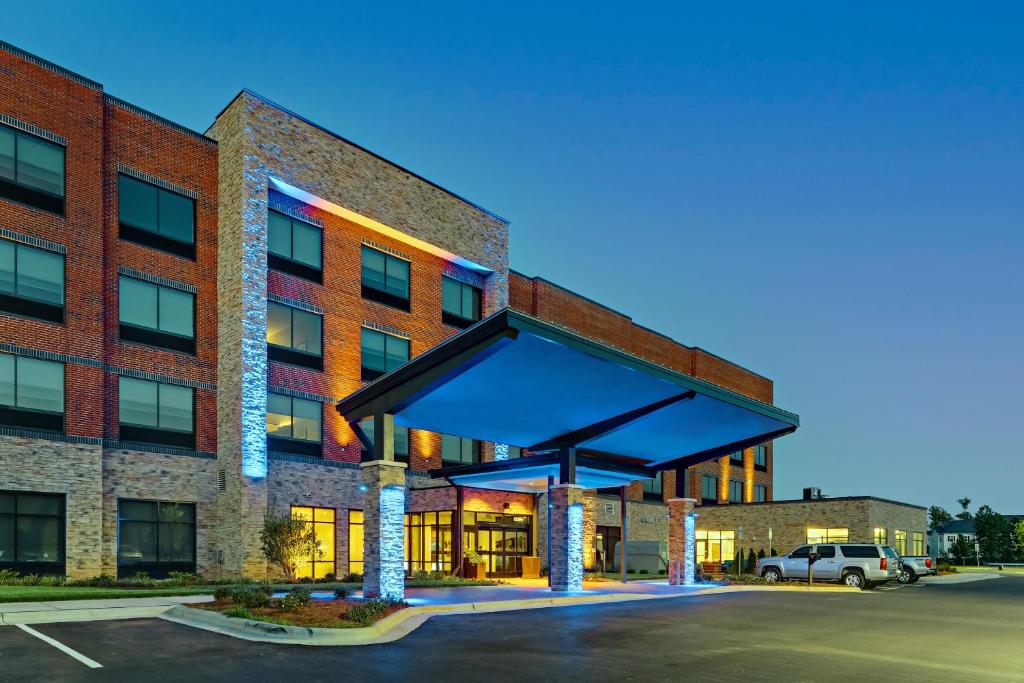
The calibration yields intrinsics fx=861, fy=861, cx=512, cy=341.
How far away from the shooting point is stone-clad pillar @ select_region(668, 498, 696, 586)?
109 feet

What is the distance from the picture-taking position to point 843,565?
36188 mm

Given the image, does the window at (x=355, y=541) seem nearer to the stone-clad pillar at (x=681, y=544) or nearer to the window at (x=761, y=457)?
the stone-clad pillar at (x=681, y=544)

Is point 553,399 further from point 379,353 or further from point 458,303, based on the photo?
point 458,303

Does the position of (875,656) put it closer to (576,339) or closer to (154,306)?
(576,339)

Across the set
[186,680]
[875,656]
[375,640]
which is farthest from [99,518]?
[875,656]

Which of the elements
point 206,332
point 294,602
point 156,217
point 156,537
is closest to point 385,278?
point 206,332

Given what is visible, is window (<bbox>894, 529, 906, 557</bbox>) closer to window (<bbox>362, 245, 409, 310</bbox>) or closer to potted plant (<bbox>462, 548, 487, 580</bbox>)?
potted plant (<bbox>462, 548, 487, 580</bbox>)

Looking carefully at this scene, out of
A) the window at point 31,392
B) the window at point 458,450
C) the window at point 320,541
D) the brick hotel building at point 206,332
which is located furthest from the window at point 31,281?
the window at point 458,450

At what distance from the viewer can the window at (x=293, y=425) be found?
33406 mm

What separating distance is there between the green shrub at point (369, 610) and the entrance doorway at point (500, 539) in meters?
16.1

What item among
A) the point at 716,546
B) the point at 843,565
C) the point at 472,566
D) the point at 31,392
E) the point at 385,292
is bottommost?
the point at 716,546

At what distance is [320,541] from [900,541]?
39.3 m

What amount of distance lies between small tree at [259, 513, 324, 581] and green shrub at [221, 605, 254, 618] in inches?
485

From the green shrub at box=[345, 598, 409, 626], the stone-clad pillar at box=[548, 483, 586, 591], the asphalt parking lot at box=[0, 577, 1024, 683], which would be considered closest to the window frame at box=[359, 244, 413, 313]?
the stone-clad pillar at box=[548, 483, 586, 591]
